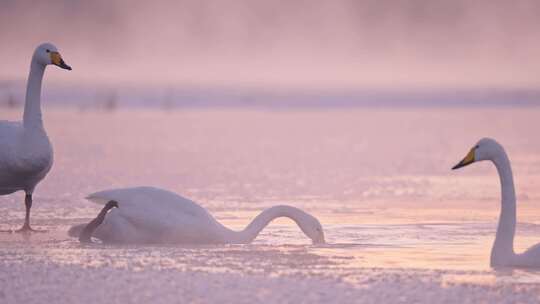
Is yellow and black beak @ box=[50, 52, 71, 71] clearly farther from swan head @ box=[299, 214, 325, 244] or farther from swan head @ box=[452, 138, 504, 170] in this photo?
swan head @ box=[452, 138, 504, 170]

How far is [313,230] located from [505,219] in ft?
5.29

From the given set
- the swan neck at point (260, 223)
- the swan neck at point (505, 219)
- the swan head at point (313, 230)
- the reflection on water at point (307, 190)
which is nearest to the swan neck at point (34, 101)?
the reflection on water at point (307, 190)

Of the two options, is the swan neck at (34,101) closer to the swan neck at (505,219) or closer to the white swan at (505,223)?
the white swan at (505,223)

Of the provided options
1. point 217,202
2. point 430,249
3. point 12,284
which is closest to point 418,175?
point 217,202

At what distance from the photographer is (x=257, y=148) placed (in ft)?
66.6

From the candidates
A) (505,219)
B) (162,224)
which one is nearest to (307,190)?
(162,224)

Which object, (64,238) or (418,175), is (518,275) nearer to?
(64,238)

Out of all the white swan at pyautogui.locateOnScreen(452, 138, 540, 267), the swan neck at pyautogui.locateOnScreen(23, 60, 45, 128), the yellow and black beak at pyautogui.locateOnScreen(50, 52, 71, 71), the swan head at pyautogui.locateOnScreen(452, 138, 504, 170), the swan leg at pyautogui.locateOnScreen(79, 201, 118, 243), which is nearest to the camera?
the white swan at pyautogui.locateOnScreen(452, 138, 540, 267)

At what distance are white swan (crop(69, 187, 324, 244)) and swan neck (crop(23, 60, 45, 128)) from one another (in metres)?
1.42

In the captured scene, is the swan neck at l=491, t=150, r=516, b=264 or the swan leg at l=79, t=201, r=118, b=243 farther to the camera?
the swan leg at l=79, t=201, r=118, b=243

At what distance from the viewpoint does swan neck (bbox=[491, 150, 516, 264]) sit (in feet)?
29.1

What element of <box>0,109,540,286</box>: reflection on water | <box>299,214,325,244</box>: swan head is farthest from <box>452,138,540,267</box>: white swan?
<box>299,214,325,244</box>: swan head

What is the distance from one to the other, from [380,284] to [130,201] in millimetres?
2594

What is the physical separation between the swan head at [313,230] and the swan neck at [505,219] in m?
1.52
